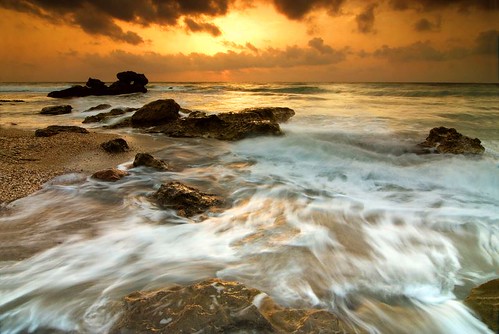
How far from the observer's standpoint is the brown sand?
4922 mm

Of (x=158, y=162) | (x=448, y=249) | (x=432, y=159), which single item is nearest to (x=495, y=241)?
(x=448, y=249)

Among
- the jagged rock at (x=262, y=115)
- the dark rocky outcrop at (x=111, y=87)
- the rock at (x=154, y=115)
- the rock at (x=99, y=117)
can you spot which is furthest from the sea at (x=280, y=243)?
the dark rocky outcrop at (x=111, y=87)

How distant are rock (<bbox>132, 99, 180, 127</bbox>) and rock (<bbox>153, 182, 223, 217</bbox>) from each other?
729 centimetres

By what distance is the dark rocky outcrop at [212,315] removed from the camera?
1.98 m

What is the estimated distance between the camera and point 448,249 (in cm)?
364

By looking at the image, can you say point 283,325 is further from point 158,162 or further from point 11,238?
point 158,162

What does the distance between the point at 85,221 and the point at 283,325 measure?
2886 millimetres

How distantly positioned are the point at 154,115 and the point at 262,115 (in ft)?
12.5

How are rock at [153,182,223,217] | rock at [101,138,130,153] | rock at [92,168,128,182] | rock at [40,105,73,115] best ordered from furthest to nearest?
rock at [40,105,73,115] < rock at [101,138,130,153] < rock at [92,168,128,182] < rock at [153,182,223,217]

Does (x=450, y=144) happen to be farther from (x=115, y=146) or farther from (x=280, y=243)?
(x=115, y=146)

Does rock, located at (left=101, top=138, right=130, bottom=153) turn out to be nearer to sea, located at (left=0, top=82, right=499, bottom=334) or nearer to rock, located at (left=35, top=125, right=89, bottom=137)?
sea, located at (left=0, top=82, right=499, bottom=334)

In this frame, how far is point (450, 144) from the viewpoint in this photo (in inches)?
307

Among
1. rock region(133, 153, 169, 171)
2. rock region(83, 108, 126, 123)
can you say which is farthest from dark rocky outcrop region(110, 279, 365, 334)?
rock region(83, 108, 126, 123)

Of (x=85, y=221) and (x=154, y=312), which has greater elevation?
(x=154, y=312)
